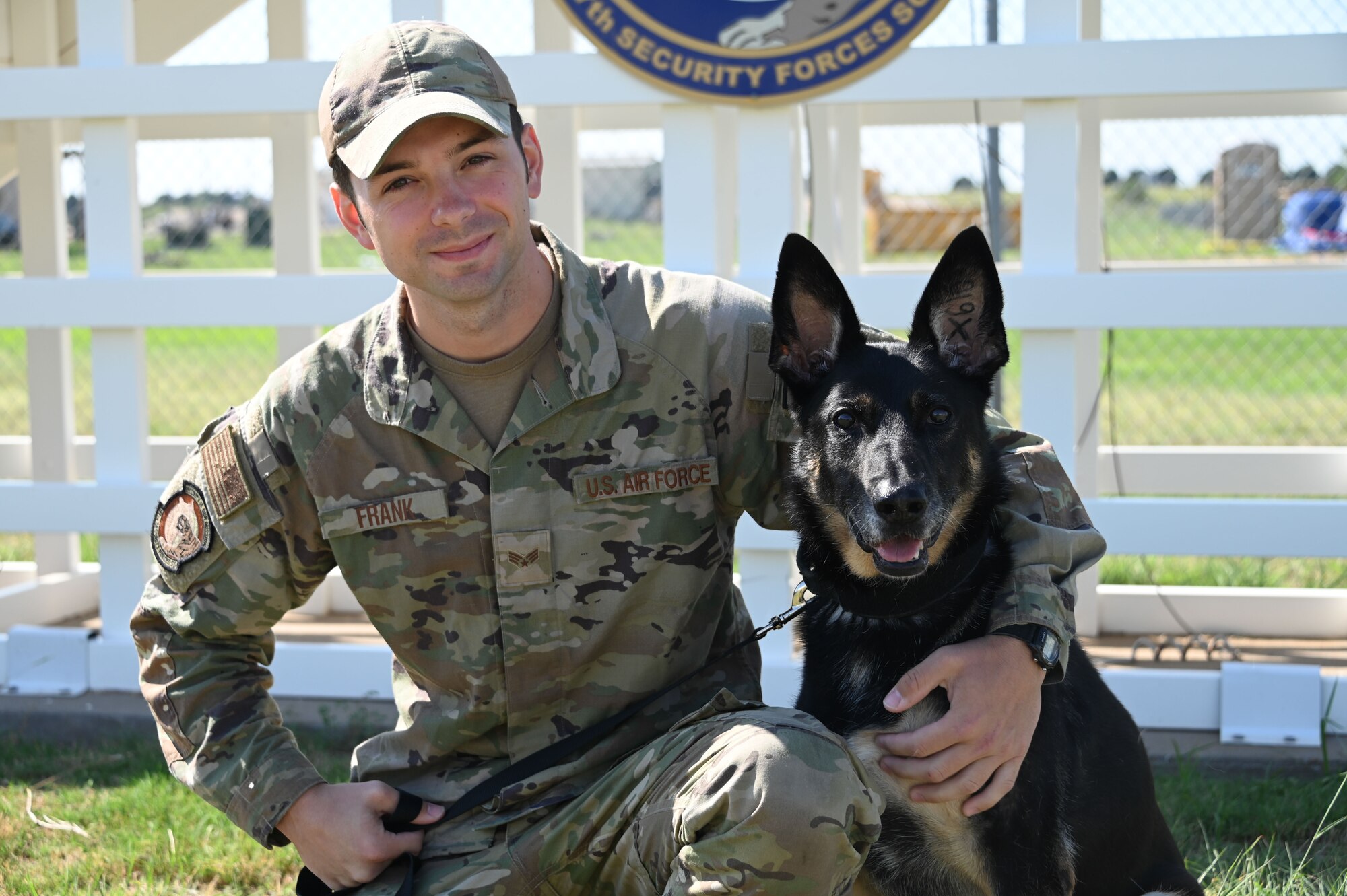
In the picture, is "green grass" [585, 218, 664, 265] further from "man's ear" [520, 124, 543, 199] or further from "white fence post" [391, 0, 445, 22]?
"man's ear" [520, 124, 543, 199]

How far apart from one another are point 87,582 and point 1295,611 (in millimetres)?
4484

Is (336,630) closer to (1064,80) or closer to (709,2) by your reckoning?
(709,2)

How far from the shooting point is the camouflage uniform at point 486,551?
2.48 m

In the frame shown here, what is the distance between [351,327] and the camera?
8.76 feet

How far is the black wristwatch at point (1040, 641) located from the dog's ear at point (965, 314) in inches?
19.9

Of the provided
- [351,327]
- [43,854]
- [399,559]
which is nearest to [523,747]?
[399,559]

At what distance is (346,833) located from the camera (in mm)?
2426

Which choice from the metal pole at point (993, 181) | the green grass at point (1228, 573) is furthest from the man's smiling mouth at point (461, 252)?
the green grass at point (1228, 573)

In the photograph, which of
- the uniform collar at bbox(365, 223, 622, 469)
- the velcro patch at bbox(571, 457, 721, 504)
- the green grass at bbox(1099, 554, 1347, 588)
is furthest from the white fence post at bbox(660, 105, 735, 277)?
the green grass at bbox(1099, 554, 1347, 588)

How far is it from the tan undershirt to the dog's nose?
0.75 metres

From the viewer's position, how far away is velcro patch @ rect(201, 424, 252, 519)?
8.12ft

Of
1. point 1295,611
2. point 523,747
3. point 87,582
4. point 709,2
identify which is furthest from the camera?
point 87,582

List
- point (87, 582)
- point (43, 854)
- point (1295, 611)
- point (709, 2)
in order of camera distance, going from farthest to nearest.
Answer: point (87, 582)
point (1295, 611)
point (709, 2)
point (43, 854)

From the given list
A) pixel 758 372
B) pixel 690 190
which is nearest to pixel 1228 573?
pixel 690 190
